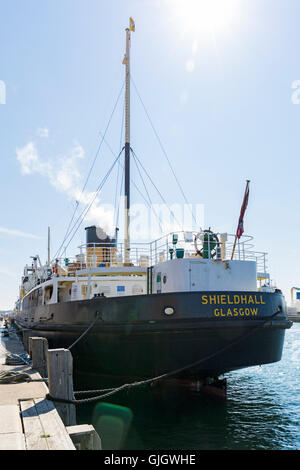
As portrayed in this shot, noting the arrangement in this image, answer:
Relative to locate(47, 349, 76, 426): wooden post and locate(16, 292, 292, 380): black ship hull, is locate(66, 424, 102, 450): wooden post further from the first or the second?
locate(16, 292, 292, 380): black ship hull

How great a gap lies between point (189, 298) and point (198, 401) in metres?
2.92

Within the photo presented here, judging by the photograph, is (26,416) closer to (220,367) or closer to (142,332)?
(142,332)

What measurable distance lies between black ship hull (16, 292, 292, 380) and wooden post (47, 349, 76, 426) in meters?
2.94

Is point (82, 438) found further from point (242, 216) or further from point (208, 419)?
point (242, 216)

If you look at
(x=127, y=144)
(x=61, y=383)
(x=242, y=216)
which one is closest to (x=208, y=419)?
(x=61, y=383)

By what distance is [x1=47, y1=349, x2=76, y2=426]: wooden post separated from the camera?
620 centimetres

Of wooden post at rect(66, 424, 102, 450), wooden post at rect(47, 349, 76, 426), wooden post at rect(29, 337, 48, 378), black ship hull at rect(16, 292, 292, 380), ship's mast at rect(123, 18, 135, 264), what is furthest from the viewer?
ship's mast at rect(123, 18, 135, 264)

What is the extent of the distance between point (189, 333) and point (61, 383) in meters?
3.49

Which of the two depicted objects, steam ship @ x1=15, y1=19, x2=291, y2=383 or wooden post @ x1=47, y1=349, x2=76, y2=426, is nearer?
wooden post @ x1=47, y1=349, x2=76, y2=426

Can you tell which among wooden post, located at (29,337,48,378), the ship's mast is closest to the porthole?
wooden post, located at (29,337,48,378)

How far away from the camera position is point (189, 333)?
880 cm
